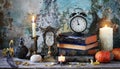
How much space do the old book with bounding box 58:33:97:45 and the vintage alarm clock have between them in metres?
0.15

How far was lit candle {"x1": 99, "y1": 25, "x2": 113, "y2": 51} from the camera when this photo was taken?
1.94 metres

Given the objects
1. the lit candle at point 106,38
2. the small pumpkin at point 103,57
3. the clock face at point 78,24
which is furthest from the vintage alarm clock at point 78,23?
the small pumpkin at point 103,57

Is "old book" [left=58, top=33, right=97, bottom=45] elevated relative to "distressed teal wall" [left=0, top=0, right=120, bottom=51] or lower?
lower

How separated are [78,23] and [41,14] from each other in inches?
10.9

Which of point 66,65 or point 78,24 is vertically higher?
point 78,24

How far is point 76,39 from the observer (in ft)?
5.94

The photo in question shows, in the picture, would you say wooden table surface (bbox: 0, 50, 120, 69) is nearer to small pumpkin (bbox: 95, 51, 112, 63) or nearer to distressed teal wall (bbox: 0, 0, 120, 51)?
small pumpkin (bbox: 95, 51, 112, 63)

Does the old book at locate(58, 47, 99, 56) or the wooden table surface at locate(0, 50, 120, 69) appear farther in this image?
the old book at locate(58, 47, 99, 56)

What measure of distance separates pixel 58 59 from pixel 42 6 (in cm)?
47

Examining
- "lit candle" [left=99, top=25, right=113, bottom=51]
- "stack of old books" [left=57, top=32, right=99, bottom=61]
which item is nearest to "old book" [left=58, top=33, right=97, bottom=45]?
"stack of old books" [left=57, top=32, right=99, bottom=61]

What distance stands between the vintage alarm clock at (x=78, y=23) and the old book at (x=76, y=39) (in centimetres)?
15

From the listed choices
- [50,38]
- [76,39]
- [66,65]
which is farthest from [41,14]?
[66,65]

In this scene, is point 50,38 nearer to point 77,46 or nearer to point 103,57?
point 77,46

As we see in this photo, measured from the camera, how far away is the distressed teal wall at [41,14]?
2.05 metres
